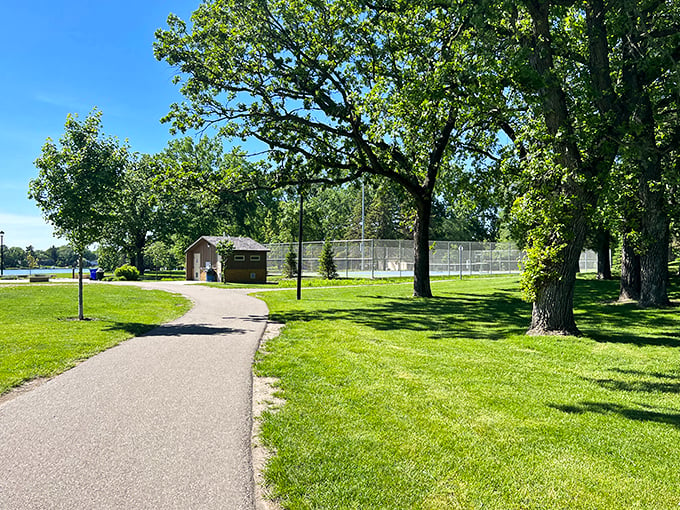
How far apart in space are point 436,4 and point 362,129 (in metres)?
6.02

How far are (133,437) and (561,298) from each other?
8.58m

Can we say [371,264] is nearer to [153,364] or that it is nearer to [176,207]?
[176,207]

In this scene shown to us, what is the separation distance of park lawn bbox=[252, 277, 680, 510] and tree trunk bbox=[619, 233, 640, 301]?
6.20 meters

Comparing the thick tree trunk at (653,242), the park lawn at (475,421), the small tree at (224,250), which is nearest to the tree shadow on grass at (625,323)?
the park lawn at (475,421)

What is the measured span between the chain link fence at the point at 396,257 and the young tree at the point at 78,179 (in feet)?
78.0

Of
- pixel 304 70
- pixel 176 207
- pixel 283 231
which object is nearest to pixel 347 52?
pixel 304 70

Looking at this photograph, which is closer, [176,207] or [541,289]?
[541,289]

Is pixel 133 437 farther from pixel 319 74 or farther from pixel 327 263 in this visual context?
pixel 327 263

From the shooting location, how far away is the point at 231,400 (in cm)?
545

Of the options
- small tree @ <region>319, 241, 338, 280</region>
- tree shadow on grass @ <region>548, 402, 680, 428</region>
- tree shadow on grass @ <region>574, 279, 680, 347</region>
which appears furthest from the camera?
small tree @ <region>319, 241, 338, 280</region>

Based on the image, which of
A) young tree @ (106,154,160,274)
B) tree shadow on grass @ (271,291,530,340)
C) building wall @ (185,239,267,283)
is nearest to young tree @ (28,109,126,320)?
tree shadow on grass @ (271,291,530,340)

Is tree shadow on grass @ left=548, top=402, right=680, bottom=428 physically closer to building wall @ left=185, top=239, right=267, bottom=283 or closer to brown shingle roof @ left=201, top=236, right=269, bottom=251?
building wall @ left=185, top=239, right=267, bottom=283

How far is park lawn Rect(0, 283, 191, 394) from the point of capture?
23.6 ft

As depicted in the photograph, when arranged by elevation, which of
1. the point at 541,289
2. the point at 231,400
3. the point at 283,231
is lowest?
the point at 231,400
